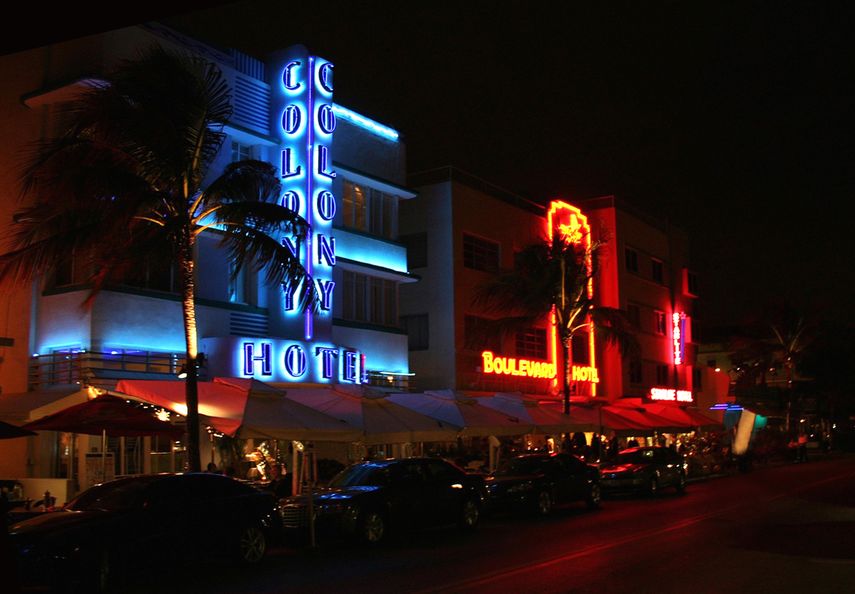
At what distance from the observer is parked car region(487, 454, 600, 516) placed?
23172 mm

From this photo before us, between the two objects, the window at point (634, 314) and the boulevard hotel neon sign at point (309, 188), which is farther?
the window at point (634, 314)

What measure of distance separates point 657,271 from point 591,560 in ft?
141

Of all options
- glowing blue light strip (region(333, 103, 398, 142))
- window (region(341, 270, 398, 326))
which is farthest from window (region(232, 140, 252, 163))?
window (region(341, 270, 398, 326))

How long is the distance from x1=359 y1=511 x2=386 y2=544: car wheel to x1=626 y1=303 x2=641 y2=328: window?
34743 mm

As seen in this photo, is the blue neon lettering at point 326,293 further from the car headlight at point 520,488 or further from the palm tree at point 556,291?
the palm tree at point 556,291

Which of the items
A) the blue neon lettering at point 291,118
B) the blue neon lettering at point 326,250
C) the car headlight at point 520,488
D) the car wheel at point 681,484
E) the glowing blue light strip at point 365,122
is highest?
the glowing blue light strip at point 365,122

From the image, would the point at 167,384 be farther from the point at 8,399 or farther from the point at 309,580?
the point at 309,580

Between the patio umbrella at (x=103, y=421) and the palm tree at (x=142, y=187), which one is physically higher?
the palm tree at (x=142, y=187)

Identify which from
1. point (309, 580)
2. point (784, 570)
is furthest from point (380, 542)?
point (784, 570)

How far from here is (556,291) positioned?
35125 millimetres

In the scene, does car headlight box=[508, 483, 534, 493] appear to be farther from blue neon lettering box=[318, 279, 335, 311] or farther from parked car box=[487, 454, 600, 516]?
blue neon lettering box=[318, 279, 335, 311]

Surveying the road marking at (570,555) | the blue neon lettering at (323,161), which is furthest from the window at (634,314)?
the road marking at (570,555)

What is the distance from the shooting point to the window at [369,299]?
31.3 meters

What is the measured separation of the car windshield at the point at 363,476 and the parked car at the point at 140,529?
10.1ft
